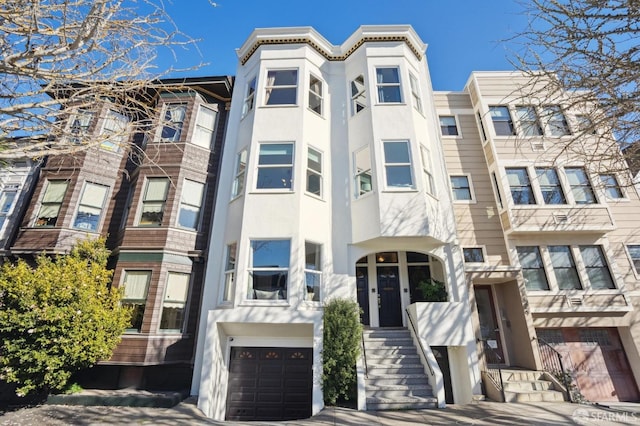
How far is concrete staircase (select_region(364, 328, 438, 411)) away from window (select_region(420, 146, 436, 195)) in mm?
4836

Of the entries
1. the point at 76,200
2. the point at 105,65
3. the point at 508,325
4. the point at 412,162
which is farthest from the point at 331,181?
the point at 76,200

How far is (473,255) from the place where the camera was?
1138cm

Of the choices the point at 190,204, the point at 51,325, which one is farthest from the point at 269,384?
the point at 190,204

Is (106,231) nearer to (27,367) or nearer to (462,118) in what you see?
(27,367)

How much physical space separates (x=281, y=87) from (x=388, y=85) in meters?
4.14

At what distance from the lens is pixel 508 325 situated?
1052 centimetres

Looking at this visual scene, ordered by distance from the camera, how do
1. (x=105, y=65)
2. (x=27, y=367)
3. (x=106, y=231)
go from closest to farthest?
(x=105, y=65) → (x=27, y=367) → (x=106, y=231)

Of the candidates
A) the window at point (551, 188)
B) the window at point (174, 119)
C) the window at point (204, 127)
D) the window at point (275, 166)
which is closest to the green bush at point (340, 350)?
the window at point (275, 166)

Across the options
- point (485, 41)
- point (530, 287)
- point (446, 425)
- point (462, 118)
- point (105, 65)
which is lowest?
point (446, 425)

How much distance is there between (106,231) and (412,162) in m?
11.2

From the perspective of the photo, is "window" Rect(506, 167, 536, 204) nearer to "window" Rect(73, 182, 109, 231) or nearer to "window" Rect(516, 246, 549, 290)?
"window" Rect(516, 246, 549, 290)

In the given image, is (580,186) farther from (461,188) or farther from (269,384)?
(269,384)

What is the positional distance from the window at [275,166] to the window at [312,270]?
2.15 metres

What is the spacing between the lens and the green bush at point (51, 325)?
7262 mm
